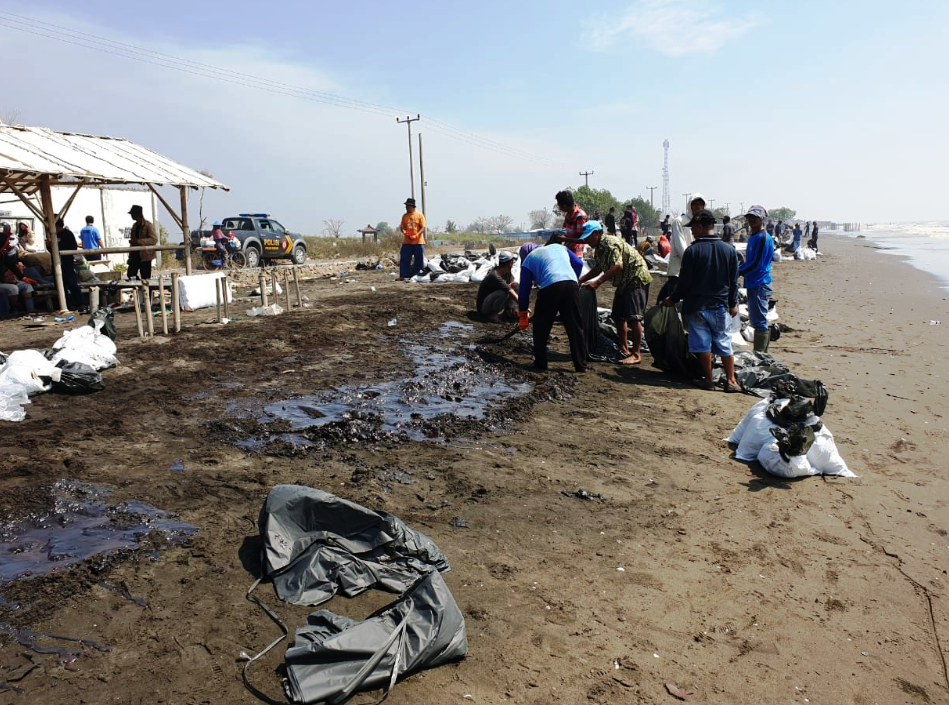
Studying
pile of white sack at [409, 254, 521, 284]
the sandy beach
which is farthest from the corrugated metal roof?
the sandy beach

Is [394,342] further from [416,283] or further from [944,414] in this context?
[416,283]

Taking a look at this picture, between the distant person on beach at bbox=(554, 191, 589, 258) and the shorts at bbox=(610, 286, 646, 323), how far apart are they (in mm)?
909

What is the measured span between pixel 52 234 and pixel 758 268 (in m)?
10.4

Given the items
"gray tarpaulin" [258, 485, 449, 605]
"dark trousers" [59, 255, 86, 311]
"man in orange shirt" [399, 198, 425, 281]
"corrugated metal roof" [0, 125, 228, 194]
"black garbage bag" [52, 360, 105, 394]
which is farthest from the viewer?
"man in orange shirt" [399, 198, 425, 281]

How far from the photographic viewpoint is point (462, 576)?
341cm

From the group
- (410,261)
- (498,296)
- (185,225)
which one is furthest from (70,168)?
(410,261)

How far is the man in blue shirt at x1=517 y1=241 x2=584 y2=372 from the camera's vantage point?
23.9 feet

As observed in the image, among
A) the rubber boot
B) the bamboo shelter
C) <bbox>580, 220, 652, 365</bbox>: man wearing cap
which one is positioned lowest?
the rubber boot

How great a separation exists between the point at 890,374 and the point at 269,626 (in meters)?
7.49

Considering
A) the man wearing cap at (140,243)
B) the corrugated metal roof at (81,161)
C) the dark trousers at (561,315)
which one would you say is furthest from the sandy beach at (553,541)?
the man wearing cap at (140,243)

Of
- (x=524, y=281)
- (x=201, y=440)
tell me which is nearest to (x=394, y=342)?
(x=524, y=281)

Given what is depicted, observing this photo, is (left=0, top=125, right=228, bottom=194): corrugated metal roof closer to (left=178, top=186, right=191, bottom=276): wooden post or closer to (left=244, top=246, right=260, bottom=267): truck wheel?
(left=178, top=186, right=191, bottom=276): wooden post

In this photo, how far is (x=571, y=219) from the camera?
9.00 meters

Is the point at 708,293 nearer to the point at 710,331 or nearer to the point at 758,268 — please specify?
the point at 710,331
